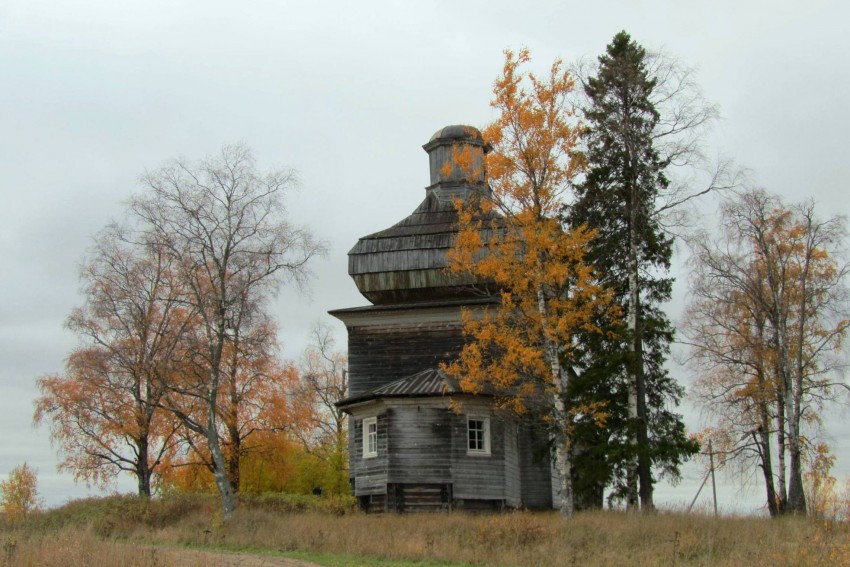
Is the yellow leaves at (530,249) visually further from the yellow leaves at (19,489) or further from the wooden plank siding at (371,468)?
the yellow leaves at (19,489)

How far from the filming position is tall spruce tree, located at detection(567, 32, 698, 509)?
24.7m

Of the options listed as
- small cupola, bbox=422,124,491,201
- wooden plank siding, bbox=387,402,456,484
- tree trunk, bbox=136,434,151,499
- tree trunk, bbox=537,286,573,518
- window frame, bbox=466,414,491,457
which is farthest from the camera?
tree trunk, bbox=136,434,151,499

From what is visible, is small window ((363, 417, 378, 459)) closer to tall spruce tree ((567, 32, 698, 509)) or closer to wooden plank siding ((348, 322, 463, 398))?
wooden plank siding ((348, 322, 463, 398))

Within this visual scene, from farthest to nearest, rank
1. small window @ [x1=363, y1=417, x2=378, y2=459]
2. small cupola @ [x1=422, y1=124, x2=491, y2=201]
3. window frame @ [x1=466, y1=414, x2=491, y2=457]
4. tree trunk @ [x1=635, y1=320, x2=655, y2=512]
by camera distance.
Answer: small cupola @ [x1=422, y1=124, x2=491, y2=201] → small window @ [x1=363, y1=417, x2=378, y2=459] → window frame @ [x1=466, y1=414, x2=491, y2=457] → tree trunk @ [x1=635, y1=320, x2=655, y2=512]

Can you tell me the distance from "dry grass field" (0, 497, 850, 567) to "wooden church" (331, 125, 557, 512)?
104 inches

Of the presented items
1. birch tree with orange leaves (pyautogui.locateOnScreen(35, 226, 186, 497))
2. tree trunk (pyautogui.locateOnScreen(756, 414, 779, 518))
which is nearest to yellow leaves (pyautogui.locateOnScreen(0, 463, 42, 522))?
birch tree with orange leaves (pyautogui.locateOnScreen(35, 226, 186, 497))

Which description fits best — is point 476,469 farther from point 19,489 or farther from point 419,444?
point 19,489

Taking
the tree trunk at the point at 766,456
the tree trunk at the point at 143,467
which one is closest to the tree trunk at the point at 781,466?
the tree trunk at the point at 766,456

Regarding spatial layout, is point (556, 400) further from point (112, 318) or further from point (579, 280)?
point (112, 318)

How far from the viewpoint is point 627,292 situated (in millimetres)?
26016

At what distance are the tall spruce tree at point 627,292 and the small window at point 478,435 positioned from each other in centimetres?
312

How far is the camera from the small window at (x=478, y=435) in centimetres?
2814

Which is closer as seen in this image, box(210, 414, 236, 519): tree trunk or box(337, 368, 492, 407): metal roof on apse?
box(210, 414, 236, 519): tree trunk

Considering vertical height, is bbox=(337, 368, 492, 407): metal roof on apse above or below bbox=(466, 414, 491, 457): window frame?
above
